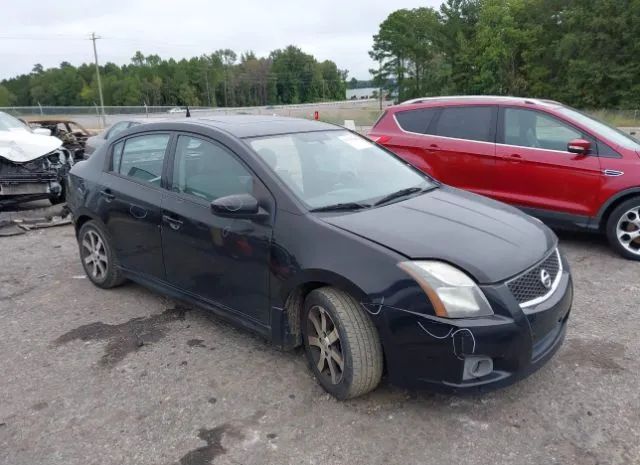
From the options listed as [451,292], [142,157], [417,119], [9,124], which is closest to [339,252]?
[451,292]

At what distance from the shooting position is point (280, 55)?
13012 cm

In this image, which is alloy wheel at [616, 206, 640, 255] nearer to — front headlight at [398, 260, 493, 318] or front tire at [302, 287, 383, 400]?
Answer: front headlight at [398, 260, 493, 318]

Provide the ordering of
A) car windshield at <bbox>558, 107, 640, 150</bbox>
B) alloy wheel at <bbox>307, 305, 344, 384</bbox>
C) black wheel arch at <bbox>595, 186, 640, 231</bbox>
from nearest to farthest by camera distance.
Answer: alloy wheel at <bbox>307, 305, 344, 384</bbox> → black wheel arch at <bbox>595, 186, 640, 231</bbox> → car windshield at <bbox>558, 107, 640, 150</bbox>

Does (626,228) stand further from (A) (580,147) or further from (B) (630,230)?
(A) (580,147)

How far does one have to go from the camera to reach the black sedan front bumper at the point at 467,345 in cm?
260

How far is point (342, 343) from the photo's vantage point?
288cm

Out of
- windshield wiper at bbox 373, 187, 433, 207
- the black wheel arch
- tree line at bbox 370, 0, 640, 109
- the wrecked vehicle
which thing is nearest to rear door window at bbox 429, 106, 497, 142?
the black wheel arch

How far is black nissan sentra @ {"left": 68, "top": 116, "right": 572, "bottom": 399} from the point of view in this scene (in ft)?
8.75

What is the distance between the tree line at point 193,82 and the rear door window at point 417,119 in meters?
93.5

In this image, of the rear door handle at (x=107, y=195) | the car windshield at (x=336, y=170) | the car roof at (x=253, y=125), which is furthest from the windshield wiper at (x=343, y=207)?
the rear door handle at (x=107, y=195)

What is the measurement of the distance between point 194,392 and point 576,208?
441cm

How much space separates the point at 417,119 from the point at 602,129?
2169mm

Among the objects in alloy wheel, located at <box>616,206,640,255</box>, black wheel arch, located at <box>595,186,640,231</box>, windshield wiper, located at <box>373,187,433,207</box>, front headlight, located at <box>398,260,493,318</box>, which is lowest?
alloy wheel, located at <box>616,206,640,255</box>

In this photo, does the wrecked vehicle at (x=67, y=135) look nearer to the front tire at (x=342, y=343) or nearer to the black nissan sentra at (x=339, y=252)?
the black nissan sentra at (x=339, y=252)
